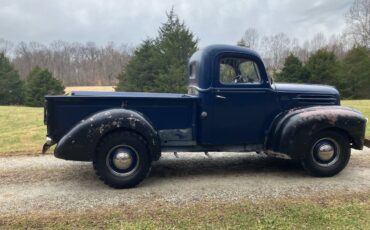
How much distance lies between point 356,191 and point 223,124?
2224mm

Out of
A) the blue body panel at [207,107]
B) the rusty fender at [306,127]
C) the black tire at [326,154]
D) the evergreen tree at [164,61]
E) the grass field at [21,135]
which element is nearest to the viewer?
the blue body panel at [207,107]

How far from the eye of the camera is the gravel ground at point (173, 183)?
5359mm

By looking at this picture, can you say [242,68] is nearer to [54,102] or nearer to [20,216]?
[54,102]

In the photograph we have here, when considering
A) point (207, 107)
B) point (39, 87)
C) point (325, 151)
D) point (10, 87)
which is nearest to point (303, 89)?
point (325, 151)

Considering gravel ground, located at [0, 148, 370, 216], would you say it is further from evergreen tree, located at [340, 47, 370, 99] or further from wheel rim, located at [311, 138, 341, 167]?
evergreen tree, located at [340, 47, 370, 99]

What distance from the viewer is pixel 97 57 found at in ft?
265

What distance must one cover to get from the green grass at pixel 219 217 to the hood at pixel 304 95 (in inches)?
82.2

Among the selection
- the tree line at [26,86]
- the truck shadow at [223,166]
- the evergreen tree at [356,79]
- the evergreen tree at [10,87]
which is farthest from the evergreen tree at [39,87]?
the truck shadow at [223,166]

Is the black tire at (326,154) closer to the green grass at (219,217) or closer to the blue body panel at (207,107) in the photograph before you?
the blue body panel at (207,107)

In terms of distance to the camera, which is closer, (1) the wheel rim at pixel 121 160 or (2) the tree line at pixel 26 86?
(1) the wheel rim at pixel 121 160

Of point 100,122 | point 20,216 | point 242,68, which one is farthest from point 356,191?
point 20,216

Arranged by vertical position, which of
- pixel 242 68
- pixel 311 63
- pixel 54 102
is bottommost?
pixel 54 102

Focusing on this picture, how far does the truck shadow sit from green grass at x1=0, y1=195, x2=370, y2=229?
5.26 feet

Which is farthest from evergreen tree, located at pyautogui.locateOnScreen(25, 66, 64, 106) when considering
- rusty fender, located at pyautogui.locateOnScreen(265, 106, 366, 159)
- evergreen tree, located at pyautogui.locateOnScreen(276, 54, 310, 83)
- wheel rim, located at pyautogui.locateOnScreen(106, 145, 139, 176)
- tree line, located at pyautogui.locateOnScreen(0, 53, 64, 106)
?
rusty fender, located at pyautogui.locateOnScreen(265, 106, 366, 159)
